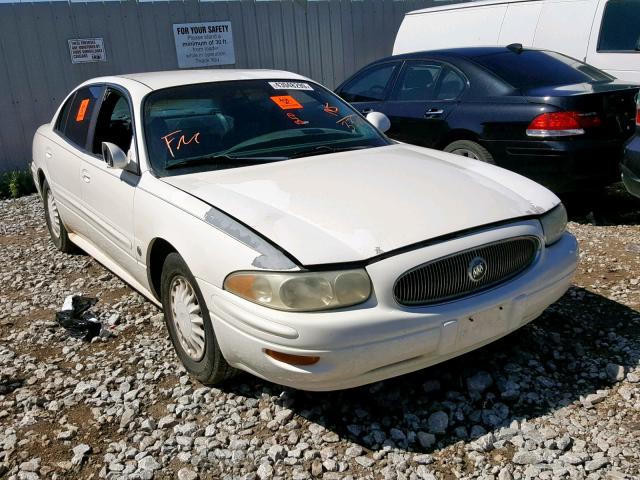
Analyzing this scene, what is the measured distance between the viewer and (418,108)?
627 centimetres

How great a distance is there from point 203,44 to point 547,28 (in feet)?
17.6

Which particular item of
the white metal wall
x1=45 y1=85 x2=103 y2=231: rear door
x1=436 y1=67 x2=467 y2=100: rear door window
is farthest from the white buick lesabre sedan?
the white metal wall

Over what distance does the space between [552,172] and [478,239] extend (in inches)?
113

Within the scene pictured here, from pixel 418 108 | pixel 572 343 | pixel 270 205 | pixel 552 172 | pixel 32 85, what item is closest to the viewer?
pixel 270 205

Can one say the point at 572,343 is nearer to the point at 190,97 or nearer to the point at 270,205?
the point at 270,205

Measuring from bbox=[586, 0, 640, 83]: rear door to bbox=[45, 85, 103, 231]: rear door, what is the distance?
18.0 ft

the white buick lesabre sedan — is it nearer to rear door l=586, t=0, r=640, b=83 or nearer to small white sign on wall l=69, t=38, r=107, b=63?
rear door l=586, t=0, r=640, b=83

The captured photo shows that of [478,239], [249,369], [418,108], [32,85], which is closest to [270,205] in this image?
[249,369]

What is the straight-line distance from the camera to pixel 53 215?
5562 mm

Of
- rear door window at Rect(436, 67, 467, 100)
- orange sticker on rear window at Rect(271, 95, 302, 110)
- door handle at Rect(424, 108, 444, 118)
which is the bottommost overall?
door handle at Rect(424, 108, 444, 118)

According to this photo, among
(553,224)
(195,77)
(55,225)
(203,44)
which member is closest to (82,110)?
(195,77)

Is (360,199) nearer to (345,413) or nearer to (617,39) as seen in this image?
(345,413)

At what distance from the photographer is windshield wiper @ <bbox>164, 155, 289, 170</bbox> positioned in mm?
3535

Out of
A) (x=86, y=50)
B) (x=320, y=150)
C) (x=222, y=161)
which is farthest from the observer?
(x=86, y=50)
